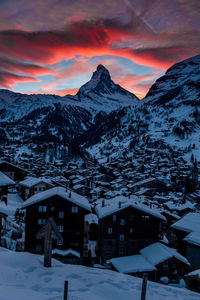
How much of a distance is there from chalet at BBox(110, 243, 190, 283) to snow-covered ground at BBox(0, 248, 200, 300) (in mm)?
15429

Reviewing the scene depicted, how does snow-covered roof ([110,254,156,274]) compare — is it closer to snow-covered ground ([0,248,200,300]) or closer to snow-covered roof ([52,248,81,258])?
snow-covered roof ([52,248,81,258])

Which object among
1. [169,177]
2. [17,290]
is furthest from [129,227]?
[169,177]

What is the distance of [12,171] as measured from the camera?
62594mm

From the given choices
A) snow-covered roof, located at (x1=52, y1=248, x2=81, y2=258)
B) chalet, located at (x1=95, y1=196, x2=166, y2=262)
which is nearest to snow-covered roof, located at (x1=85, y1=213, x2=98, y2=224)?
chalet, located at (x1=95, y1=196, x2=166, y2=262)

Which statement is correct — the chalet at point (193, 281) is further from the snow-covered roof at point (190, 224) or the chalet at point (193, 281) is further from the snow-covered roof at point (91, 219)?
the snow-covered roof at point (91, 219)

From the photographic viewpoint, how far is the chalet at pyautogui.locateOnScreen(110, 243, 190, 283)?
81.0 feet

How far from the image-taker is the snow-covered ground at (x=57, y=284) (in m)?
7.59

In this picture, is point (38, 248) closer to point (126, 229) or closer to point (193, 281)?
point (126, 229)

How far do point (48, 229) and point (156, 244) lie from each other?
24.4 meters

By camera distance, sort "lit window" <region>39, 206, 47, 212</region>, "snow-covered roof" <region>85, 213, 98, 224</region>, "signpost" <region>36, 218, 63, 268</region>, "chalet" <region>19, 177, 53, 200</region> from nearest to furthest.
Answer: "signpost" <region>36, 218, 63, 268</region>
"lit window" <region>39, 206, 47, 212</region>
"snow-covered roof" <region>85, 213, 98, 224</region>
"chalet" <region>19, 177, 53, 200</region>

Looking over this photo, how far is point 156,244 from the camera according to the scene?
29.7 metres

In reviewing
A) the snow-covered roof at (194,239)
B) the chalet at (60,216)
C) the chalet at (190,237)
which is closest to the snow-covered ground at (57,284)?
the snow-covered roof at (194,239)

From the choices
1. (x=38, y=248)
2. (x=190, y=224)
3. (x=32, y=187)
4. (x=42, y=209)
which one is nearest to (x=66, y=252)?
(x=38, y=248)

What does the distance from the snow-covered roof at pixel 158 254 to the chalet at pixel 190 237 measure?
96 cm
